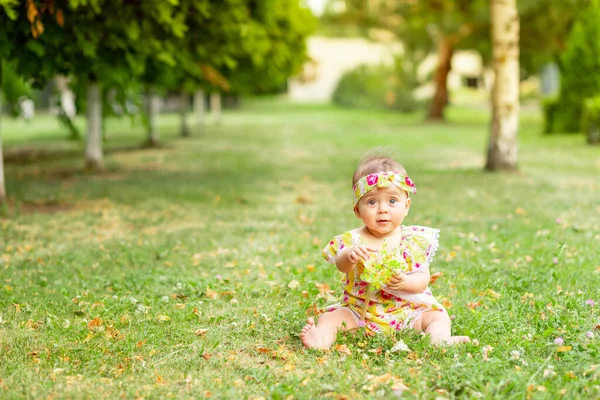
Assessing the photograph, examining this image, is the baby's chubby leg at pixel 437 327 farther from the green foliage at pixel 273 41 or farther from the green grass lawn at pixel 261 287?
the green foliage at pixel 273 41

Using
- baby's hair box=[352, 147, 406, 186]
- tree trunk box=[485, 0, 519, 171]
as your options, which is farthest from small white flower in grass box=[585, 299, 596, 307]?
tree trunk box=[485, 0, 519, 171]

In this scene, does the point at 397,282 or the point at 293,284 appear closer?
the point at 397,282

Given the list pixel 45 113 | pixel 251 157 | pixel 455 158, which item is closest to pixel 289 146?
pixel 251 157

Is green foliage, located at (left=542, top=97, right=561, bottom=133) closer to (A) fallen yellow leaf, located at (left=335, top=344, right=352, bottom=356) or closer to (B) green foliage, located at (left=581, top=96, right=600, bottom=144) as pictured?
(B) green foliage, located at (left=581, top=96, right=600, bottom=144)

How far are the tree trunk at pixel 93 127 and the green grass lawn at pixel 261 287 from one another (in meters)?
1.22

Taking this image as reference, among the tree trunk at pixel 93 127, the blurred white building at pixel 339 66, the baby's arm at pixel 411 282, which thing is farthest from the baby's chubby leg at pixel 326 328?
the blurred white building at pixel 339 66

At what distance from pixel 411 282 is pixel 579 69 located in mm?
18080

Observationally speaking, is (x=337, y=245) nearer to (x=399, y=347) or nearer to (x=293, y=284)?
(x=399, y=347)

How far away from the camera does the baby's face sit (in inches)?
162

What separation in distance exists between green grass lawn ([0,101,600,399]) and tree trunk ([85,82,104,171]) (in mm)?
1223

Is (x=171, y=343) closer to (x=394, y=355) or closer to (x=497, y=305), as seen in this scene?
(x=394, y=355)

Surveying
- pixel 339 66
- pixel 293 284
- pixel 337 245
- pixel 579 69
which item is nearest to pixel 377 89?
pixel 579 69

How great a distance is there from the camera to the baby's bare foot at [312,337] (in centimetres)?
414

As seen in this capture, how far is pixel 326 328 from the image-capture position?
423cm
